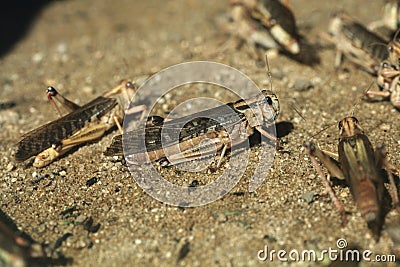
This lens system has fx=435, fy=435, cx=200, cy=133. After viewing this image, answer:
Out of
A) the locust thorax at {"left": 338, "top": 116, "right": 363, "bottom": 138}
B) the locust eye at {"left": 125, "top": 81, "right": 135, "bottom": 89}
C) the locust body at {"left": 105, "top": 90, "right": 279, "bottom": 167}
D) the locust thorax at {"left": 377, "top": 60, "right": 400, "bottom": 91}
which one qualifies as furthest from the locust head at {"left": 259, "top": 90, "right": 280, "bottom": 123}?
the locust eye at {"left": 125, "top": 81, "right": 135, "bottom": 89}

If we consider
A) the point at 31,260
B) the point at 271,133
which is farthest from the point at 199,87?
the point at 31,260

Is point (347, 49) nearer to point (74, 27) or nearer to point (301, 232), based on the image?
point (301, 232)

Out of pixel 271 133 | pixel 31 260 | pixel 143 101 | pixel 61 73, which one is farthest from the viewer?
pixel 61 73

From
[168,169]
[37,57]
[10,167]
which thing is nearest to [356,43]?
[168,169]

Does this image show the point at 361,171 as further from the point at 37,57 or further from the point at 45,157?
the point at 37,57

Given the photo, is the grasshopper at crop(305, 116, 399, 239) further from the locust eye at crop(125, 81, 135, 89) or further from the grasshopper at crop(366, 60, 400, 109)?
the locust eye at crop(125, 81, 135, 89)

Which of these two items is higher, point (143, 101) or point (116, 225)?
point (143, 101)
